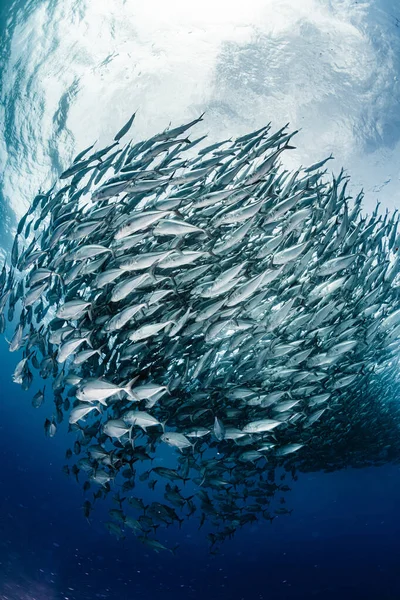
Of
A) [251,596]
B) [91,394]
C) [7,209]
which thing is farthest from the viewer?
[251,596]

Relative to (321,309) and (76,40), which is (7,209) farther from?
(321,309)

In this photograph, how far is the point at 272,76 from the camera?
29.0 feet

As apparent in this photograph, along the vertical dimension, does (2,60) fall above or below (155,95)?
below

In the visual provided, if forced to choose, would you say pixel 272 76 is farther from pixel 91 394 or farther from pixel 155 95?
pixel 91 394

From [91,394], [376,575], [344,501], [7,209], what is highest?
[91,394]

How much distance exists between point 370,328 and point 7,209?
52.0ft

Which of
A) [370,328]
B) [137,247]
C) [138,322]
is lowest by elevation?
[138,322]

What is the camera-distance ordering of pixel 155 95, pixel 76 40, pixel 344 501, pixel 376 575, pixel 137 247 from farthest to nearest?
pixel 344 501 → pixel 376 575 → pixel 155 95 → pixel 76 40 → pixel 137 247

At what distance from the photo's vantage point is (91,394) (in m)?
4.61

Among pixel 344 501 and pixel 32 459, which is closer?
pixel 344 501

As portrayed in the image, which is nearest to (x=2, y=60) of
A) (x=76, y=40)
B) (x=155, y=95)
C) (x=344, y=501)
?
(x=76, y=40)

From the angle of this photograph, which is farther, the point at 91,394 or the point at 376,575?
Result: the point at 376,575

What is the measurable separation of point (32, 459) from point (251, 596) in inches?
3127

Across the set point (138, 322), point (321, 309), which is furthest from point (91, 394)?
point (321, 309)
